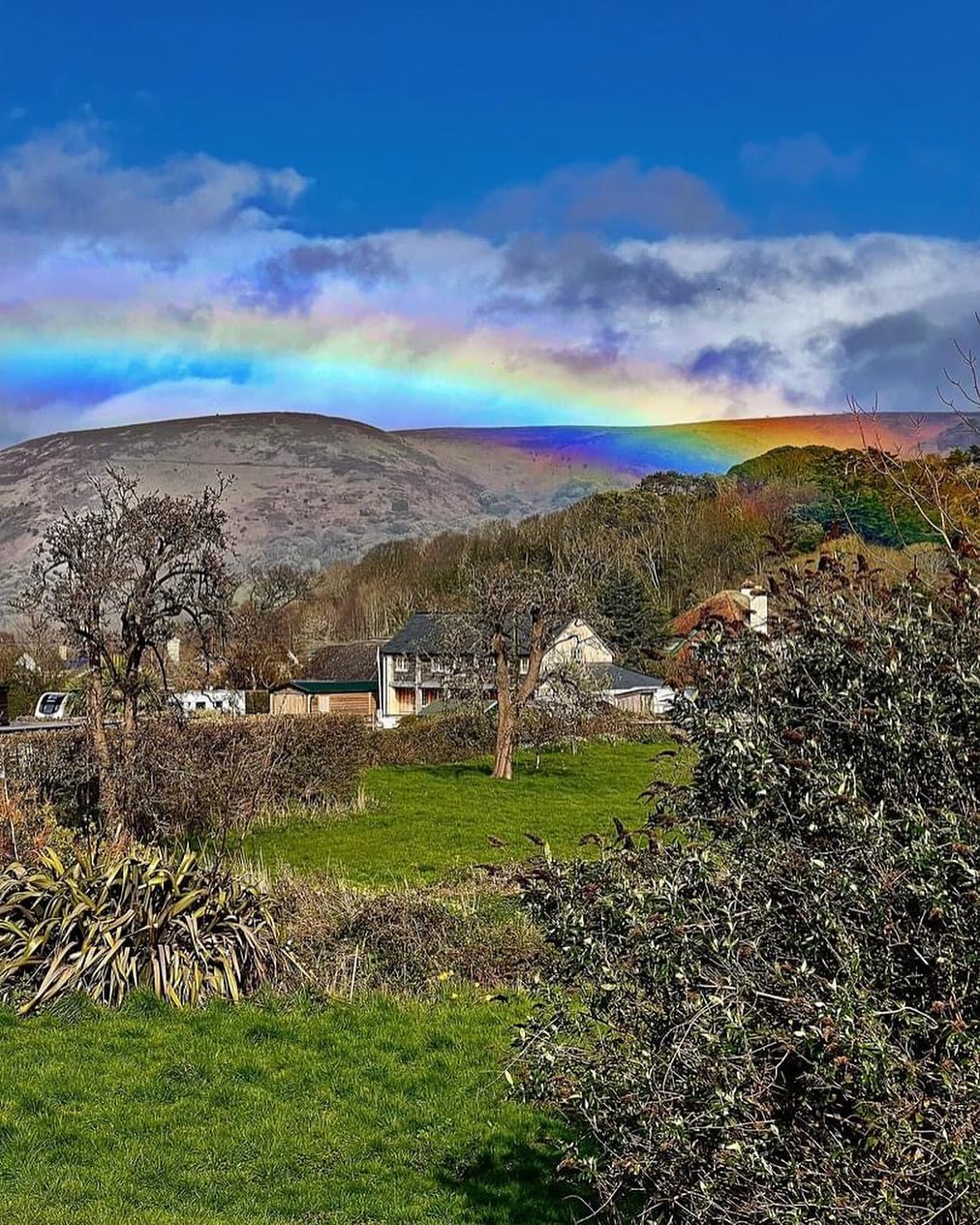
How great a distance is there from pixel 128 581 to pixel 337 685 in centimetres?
4654

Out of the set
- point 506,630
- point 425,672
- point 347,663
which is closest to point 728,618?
point 506,630

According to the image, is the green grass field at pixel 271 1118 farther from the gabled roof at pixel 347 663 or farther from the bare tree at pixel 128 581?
the gabled roof at pixel 347 663

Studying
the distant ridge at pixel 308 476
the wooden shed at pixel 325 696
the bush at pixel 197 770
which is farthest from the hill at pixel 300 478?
the bush at pixel 197 770

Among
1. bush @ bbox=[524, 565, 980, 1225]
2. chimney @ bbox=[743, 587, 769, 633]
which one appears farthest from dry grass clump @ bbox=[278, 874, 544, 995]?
bush @ bbox=[524, 565, 980, 1225]

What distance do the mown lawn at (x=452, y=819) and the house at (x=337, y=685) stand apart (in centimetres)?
2459

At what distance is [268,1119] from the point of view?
711 centimetres

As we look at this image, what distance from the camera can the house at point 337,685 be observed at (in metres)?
57.2

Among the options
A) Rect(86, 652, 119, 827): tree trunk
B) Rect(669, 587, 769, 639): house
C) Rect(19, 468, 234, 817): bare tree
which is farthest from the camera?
Rect(86, 652, 119, 827): tree trunk

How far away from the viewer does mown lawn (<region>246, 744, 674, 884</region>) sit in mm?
17875

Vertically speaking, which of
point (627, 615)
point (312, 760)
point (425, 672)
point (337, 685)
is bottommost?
point (337, 685)

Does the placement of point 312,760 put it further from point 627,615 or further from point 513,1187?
point 627,615

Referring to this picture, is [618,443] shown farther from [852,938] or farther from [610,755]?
[852,938]

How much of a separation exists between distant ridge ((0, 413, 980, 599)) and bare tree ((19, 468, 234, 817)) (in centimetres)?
6374

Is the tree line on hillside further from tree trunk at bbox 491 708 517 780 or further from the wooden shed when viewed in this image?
tree trunk at bbox 491 708 517 780
